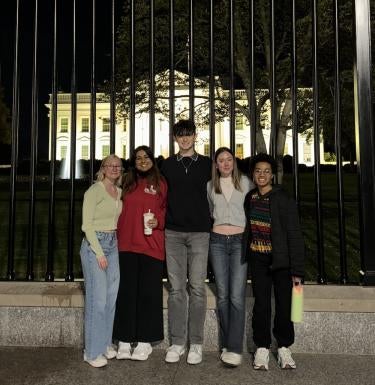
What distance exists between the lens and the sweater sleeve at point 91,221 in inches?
131

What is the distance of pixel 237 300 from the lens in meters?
3.37

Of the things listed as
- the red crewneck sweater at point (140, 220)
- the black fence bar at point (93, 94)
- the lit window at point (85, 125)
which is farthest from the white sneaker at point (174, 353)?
the lit window at point (85, 125)

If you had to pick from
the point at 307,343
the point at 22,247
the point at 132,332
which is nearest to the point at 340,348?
the point at 307,343

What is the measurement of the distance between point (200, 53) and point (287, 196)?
11.6 meters

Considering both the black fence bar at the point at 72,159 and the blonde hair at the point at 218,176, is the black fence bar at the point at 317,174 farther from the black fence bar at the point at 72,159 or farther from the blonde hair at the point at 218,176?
the black fence bar at the point at 72,159

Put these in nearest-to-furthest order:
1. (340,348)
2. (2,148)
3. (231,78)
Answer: (340,348)
(231,78)
(2,148)

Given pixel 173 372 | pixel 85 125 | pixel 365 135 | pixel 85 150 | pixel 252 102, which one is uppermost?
pixel 85 125

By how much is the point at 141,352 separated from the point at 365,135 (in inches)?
103

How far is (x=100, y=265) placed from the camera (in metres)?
3.34

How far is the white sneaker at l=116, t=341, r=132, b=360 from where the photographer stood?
11.3ft

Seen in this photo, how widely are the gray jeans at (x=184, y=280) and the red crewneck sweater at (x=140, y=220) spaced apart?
95 mm

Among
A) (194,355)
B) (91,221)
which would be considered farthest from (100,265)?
(194,355)

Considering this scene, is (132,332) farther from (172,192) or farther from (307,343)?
(307,343)

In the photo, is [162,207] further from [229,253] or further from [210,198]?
[229,253]
